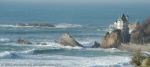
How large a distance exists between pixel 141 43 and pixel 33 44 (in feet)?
63.0

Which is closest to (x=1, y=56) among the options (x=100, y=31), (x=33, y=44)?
(x=33, y=44)

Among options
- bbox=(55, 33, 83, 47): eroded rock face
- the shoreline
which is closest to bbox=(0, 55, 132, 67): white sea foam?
the shoreline

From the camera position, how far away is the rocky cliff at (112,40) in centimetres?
5953

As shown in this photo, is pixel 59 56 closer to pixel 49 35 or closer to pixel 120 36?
pixel 120 36

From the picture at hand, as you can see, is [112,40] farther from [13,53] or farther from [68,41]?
[13,53]

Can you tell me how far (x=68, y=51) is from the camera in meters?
58.1

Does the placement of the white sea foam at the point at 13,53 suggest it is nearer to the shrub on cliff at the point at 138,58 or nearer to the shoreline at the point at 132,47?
the shoreline at the point at 132,47

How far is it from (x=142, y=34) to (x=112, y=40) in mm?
5108

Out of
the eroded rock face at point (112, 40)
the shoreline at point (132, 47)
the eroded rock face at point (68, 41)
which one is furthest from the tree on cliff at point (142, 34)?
the eroded rock face at point (68, 41)

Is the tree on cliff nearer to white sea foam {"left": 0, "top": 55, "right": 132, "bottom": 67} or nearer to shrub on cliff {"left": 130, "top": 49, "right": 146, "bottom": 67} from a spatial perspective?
white sea foam {"left": 0, "top": 55, "right": 132, "bottom": 67}

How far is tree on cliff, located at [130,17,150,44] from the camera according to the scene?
58.4 m

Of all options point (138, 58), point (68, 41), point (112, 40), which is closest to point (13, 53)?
point (68, 41)

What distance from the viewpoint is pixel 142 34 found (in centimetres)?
5916

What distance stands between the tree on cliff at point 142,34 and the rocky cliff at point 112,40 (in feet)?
7.53
